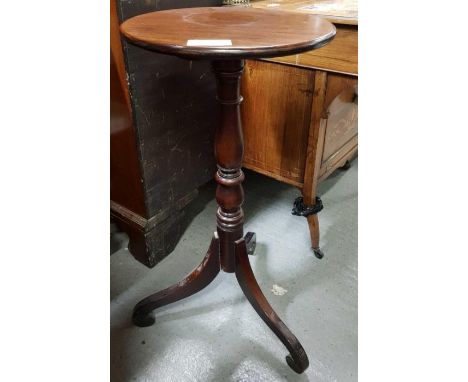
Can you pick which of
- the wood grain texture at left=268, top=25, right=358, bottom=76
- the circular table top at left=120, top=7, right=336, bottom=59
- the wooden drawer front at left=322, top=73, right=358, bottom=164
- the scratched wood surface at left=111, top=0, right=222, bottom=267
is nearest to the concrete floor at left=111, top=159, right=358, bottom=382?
the scratched wood surface at left=111, top=0, right=222, bottom=267

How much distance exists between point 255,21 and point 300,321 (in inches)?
37.5

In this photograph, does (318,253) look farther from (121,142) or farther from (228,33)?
(228,33)

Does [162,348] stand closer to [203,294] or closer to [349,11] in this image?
[203,294]

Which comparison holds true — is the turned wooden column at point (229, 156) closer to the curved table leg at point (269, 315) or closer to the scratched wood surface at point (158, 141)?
the curved table leg at point (269, 315)

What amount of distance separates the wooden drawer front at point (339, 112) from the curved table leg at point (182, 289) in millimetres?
653

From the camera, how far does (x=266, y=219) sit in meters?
1.85

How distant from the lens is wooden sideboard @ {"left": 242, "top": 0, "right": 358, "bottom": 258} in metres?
1.28

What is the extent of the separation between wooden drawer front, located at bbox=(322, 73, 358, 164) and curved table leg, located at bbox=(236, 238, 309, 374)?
1.93ft

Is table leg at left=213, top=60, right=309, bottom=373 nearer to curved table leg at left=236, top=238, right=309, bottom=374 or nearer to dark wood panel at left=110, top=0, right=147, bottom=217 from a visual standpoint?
curved table leg at left=236, top=238, right=309, bottom=374

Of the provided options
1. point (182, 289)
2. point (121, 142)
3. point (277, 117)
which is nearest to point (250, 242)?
point (182, 289)

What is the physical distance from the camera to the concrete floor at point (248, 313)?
3.88ft

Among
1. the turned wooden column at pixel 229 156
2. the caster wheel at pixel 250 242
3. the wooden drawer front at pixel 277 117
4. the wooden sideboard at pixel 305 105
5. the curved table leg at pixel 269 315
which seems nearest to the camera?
the turned wooden column at pixel 229 156

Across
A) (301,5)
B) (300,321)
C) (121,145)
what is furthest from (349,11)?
(300,321)

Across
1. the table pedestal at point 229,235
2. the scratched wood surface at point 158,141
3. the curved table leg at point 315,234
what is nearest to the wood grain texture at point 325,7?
the scratched wood surface at point 158,141
